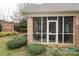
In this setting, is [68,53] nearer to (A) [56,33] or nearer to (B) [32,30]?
(A) [56,33]

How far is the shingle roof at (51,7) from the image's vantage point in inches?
136

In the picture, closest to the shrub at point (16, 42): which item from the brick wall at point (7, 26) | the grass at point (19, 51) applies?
the grass at point (19, 51)

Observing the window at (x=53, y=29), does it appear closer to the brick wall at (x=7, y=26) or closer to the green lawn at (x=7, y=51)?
the green lawn at (x=7, y=51)

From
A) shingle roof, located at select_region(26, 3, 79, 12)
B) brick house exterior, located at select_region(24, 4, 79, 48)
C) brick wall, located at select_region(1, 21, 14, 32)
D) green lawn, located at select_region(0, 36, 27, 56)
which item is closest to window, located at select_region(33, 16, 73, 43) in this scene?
brick house exterior, located at select_region(24, 4, 79, 48)

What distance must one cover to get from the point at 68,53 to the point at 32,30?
2.26 feet

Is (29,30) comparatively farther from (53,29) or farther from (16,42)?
(53,29)

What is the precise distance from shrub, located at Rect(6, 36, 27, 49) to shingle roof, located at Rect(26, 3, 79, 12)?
0.46 meters

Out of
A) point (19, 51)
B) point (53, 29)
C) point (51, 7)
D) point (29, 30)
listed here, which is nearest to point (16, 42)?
point (19, 51)

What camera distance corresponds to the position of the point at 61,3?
3498mm

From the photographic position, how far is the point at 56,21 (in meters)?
3.48

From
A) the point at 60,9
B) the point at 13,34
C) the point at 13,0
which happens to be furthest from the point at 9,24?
the point at 60,9

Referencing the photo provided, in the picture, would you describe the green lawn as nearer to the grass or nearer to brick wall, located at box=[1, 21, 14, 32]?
the grass

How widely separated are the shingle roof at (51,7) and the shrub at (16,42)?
1.52ft

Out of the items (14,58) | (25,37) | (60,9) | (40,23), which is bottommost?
(14,58)
